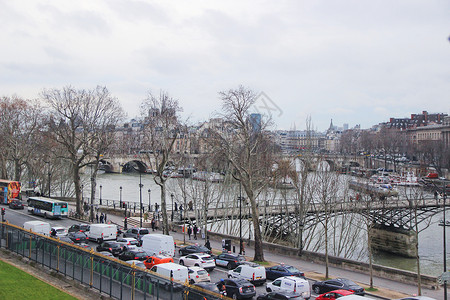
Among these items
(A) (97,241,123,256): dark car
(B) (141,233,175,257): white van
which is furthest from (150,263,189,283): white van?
(A) (97,241,123,256): dark car

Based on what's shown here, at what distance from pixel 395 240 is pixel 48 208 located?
3326 centimetres

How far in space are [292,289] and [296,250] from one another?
10960 mm

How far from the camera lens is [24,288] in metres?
16.7

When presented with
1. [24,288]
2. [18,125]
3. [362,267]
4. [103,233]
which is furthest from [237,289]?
[18,125]

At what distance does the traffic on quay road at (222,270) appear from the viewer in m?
17.6

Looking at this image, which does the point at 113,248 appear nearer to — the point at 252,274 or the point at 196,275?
the point at 196,275

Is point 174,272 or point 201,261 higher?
point 174,272

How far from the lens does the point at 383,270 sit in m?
23.8

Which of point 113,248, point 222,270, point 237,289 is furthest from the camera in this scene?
point 113,248

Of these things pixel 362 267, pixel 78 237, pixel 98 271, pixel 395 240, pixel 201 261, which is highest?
pixel 98 271

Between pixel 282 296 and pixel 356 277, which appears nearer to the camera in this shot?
pixel 282 296

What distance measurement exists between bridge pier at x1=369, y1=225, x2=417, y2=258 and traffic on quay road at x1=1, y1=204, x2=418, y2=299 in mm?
24732

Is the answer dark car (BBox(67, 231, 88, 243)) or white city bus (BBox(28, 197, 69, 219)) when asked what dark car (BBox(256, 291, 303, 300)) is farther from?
white city bus (BBox(28, 197, 69, 219))

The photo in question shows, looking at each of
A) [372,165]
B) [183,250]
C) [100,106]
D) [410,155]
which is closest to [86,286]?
[183,250]
